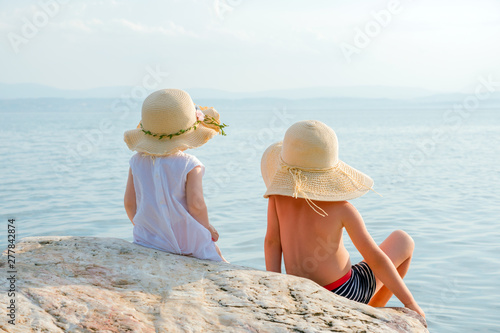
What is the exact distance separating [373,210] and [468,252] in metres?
2.03

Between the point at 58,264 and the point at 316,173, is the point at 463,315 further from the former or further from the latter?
the point at 58,264

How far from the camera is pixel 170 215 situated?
319 cm

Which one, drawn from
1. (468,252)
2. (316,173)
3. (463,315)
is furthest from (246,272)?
(468,252)

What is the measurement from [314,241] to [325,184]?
322mm

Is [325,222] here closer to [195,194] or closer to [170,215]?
[195,194]

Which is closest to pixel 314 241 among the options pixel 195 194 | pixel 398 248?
pixel 398 248

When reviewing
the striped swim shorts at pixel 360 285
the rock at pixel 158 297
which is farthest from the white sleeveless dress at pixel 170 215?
the striped swim shorts at pixel 360 285

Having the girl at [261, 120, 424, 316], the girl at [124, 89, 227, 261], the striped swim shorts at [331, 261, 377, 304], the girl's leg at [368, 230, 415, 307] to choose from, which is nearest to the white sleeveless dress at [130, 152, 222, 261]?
the girl at [124, 89, 227, 261]

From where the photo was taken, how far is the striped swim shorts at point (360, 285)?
2959 mm

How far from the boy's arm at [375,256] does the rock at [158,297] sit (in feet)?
0.53

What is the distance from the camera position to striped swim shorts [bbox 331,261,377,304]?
2.96 m

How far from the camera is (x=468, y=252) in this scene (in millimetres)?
5531

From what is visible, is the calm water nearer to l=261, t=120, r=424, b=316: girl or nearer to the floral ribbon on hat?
l=261, t=120, r=424, b=316: girl

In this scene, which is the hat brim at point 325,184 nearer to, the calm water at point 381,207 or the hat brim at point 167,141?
the hat brim at point 167,141
